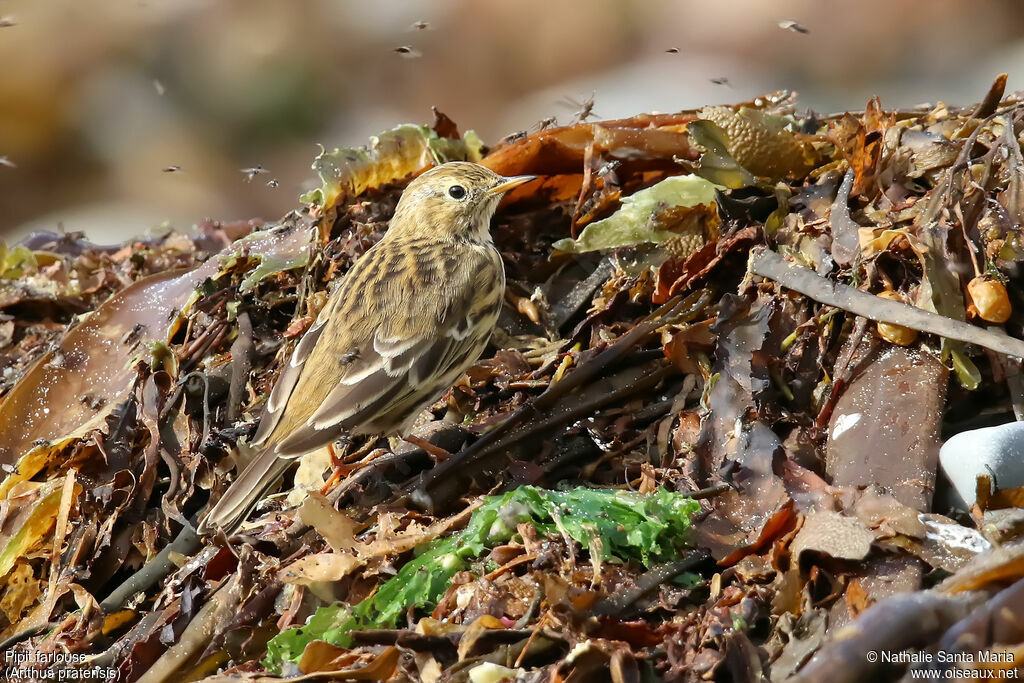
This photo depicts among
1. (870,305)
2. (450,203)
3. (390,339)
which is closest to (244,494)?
(390,339)

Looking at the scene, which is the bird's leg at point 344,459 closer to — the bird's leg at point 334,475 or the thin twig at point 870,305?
the bird's leg at point 334,475

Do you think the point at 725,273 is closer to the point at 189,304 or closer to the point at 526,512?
the point at 526,512

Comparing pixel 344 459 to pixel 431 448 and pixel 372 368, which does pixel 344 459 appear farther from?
pixel 431 448

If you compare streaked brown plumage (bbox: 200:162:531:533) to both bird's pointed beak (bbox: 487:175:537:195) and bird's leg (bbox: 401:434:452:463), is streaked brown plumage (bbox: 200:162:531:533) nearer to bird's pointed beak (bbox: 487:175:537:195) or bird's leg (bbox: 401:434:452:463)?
bird's pointed beak (bbox: 487:175:537:195)

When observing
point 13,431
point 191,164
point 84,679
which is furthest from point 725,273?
point 191,164

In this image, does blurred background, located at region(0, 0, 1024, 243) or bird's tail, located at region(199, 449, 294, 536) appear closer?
bird's tail, located at region(199, 449, 294, 536)

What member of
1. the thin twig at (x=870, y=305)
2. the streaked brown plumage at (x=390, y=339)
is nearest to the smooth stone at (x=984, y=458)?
the thin twig at (x=870, y=305)

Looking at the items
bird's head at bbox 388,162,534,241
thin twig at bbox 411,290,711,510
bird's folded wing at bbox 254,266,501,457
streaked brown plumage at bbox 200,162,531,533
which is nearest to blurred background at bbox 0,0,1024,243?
bird's head at bbox 388,162,534,241
